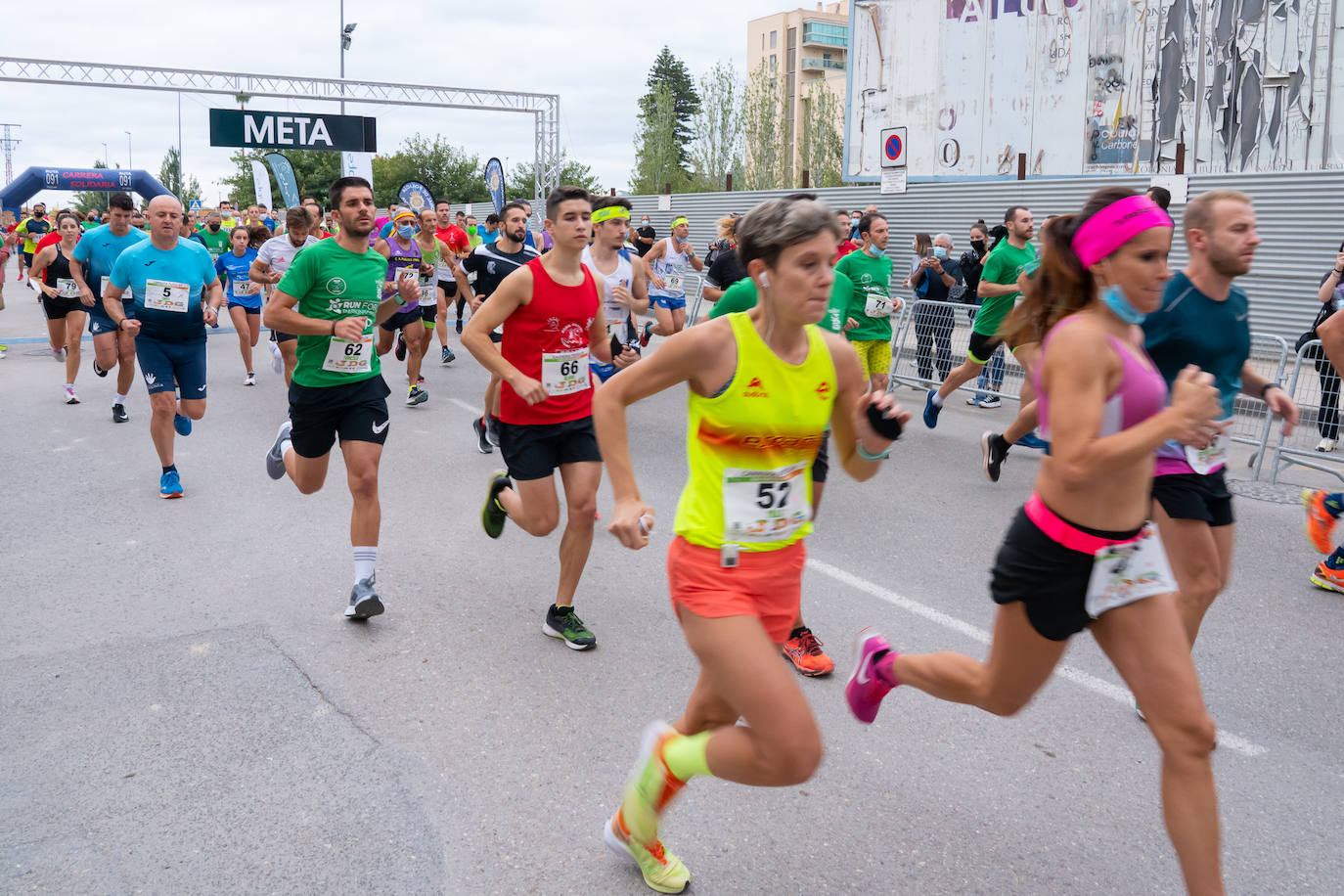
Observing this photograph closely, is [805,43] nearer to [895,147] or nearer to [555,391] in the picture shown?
[895,147]

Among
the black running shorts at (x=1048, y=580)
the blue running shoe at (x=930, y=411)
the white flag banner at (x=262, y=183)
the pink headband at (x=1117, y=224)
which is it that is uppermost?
the white flag banner at (x=262, y=183)

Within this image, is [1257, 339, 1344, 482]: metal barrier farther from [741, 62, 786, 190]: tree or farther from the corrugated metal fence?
[741, 62, 786, 190]: tree

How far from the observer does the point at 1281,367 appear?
8367 mm

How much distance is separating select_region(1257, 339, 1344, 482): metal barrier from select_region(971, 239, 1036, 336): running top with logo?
2.18 m

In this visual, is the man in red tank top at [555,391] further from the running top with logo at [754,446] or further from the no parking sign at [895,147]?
the no parking sign at [895,147]

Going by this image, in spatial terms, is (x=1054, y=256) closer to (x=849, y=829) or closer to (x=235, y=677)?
(x=849, y=829)

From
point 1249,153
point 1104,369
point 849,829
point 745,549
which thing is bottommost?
point 849,829

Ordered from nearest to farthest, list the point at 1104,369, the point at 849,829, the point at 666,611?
the point at 1104,369
the point at 849,829
the point at 666,611

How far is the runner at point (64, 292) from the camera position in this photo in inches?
463

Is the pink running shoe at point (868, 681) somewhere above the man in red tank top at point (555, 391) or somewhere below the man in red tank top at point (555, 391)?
below

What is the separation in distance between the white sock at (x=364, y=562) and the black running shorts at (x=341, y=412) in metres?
0.53

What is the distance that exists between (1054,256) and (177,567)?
16.3 ft

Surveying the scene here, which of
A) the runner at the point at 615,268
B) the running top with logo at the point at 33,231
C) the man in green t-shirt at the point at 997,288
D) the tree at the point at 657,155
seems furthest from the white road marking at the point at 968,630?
the tree at the point at 657,155

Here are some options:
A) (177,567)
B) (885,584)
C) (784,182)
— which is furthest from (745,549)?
(784,182)
